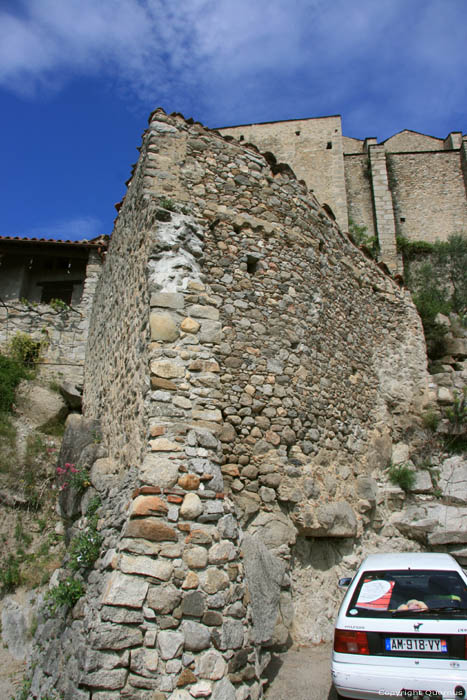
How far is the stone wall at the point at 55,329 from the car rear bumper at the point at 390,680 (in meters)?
9.77

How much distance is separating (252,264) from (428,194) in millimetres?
22540

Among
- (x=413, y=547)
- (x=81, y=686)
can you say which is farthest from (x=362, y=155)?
(x=81, y=686)

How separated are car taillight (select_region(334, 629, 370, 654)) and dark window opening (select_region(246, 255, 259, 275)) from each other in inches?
182

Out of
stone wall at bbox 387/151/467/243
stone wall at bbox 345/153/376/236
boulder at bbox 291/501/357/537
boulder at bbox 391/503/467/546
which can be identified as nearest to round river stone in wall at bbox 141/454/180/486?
boulder at bbox 291/501/357/537

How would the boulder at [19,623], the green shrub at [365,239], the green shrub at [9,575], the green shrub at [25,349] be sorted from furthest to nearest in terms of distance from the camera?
the green shrub at [365,239]
the green shrub at [25,349]
the green shrub at [9,575]
the boulder at [19,623]

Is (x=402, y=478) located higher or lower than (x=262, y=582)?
higher

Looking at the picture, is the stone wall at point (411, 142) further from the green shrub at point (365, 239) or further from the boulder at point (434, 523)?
the boulder at point (434, 523)

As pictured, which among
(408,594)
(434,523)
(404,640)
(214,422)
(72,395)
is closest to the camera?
(404,640)

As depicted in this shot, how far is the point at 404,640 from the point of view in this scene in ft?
12.1

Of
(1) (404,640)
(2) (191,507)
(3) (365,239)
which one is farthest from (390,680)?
(3) (365,239)

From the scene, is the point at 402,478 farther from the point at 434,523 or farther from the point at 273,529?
the point at 273,529

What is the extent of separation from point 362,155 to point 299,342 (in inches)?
936

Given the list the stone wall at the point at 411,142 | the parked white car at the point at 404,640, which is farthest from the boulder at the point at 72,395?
the stone wall at the point at 411,142

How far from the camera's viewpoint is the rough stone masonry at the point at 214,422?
14.0 ft
